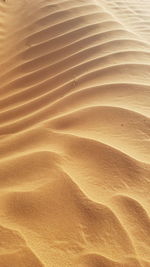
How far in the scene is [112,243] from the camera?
3.81ft

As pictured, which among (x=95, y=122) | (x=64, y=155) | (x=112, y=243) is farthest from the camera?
(x=95, y=122)

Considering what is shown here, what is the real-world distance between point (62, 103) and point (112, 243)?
1024mm

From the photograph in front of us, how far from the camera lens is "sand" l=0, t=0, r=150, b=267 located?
117 cm

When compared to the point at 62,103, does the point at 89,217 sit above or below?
below

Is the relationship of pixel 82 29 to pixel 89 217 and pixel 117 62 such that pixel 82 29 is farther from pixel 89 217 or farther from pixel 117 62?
pixel 89 217

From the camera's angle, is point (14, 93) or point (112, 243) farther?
point (14, 93)

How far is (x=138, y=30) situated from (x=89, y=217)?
2050 millimetres

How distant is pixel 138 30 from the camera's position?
2852 millimetres

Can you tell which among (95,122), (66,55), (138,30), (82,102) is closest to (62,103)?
(82,102)

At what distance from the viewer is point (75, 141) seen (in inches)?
63.4

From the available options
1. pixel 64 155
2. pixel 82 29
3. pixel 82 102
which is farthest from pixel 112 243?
pixel 82 29

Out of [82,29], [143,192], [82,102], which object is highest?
[82,29]

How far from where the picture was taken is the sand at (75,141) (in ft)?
3.84

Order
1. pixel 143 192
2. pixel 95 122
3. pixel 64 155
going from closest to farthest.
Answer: pixel 143 192 < pixel 64 155 < pixel 95 122
